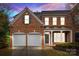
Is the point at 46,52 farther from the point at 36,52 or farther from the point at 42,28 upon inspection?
the point at 42,28

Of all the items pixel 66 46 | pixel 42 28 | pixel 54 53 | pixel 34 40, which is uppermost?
pixel 42 28

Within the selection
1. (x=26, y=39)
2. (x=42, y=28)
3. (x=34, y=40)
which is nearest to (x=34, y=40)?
(x=34, y=40)

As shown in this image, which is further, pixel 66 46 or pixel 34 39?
pixel 34 39

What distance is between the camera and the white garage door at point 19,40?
60.4 feet

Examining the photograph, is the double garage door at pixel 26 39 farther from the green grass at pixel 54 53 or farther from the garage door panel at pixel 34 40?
the green grass at pixel 54 53

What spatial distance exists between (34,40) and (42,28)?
30cm

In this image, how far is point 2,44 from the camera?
18.4 meters

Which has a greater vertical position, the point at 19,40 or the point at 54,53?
the point at 19,40

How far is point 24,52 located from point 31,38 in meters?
0.33

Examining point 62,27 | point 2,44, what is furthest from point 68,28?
point 2,44

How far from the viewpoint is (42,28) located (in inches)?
725

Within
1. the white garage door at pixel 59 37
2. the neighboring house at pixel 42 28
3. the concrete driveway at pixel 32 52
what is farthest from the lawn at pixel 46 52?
the white garage door at pixel 59 37

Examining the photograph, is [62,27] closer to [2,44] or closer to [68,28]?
[68,28]

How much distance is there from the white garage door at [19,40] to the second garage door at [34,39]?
0.35 feet
